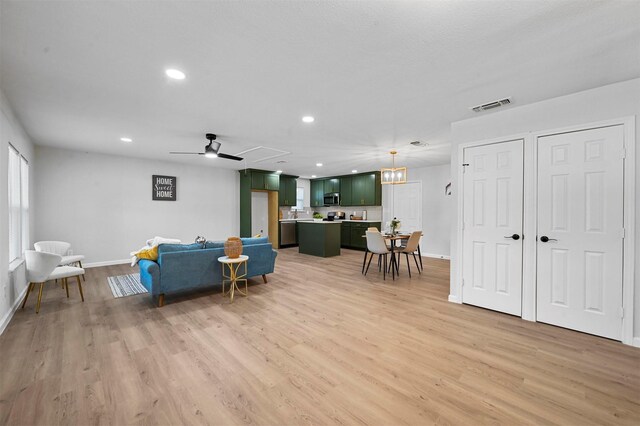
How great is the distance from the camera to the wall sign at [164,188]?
6.47 m

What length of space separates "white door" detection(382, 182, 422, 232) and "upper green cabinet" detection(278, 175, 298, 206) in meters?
3.25

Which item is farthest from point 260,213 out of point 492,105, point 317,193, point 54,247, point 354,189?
point 492,105

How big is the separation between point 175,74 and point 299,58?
3.99 feet

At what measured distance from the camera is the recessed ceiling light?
7.63 ft

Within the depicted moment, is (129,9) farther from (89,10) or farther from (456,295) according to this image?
(456,295)

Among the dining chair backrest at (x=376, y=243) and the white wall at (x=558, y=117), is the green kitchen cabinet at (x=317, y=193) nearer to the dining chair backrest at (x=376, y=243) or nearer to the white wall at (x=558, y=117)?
the dining chair backrest at (x=376, y=243)

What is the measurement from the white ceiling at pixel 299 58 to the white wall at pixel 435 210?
3699 millimetres

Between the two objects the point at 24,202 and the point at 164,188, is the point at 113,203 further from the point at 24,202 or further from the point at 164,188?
the point at 24,202

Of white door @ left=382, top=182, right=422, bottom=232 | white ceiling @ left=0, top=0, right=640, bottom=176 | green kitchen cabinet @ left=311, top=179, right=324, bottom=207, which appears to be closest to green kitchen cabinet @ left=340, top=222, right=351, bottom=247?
white door @ left=382, top=182, right=422, bottom=232

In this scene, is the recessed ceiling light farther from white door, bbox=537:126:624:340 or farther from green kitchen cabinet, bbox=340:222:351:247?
green kitchen cabinet, bbox=340:222:351:247

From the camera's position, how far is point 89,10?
1604mm

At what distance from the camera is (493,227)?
10.8 ft

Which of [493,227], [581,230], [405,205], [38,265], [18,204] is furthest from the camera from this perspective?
[405,205]

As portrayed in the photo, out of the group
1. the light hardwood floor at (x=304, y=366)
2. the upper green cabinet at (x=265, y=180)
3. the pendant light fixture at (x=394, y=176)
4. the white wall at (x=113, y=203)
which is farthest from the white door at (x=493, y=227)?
the white wall at (x=113, y=203)
